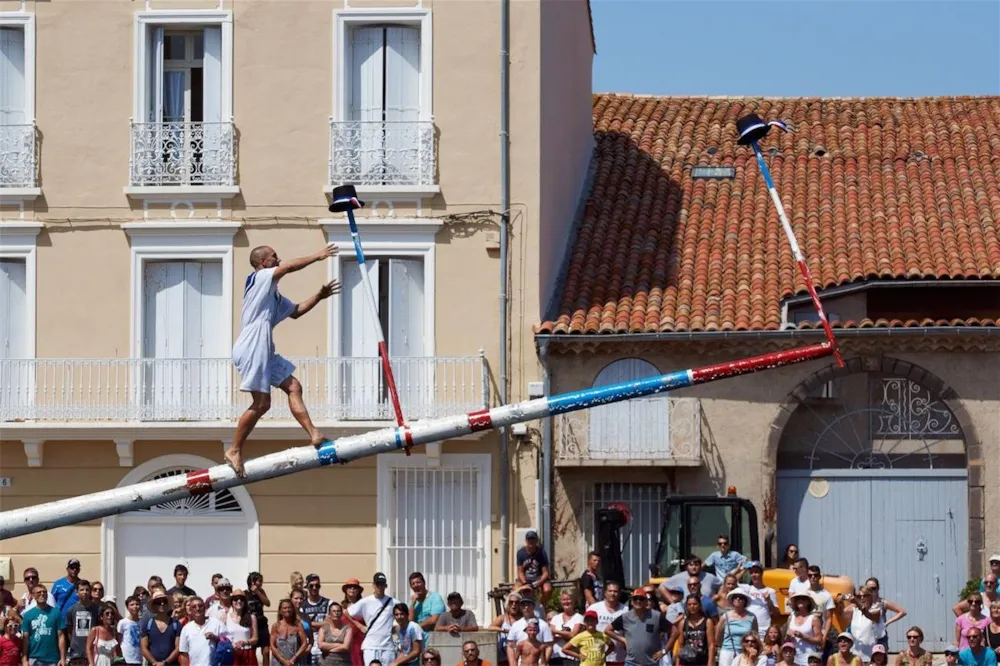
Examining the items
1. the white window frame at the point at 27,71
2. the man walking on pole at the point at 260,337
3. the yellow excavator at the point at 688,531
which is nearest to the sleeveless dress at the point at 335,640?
the yellow excavator at the point at 688,531

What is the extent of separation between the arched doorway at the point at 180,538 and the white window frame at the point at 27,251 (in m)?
2.53

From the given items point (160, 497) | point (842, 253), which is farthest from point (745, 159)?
point (160, 497)

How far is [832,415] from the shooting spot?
27.4 metres

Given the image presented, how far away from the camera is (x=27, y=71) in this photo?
27.6 metres

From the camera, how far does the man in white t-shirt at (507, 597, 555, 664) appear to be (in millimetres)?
20031

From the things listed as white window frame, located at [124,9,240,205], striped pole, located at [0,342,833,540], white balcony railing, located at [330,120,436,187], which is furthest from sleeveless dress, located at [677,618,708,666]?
white window frame, located at [124,9,240,205]

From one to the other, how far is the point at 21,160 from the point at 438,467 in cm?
726

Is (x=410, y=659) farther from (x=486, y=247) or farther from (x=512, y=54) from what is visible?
(x=512, y=54)

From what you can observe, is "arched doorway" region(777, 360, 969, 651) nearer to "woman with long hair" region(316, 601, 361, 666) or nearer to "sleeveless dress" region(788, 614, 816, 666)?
"sleeveless dress" region(788, 614, 816, 666)

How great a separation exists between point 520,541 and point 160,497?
45.6 feet

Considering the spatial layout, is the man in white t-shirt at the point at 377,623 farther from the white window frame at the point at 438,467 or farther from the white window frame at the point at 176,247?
the white window frame at the point at 176,247

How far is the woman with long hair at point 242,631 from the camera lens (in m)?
20.8

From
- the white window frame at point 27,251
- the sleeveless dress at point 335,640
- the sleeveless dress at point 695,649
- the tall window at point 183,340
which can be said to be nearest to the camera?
the sleeveless dress at point 695,649

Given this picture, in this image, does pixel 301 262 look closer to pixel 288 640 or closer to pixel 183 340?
pixel 288 640
